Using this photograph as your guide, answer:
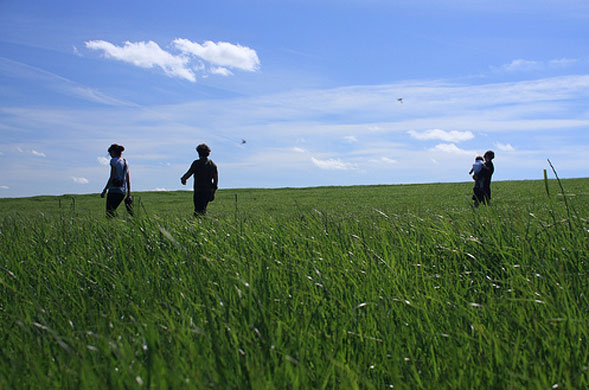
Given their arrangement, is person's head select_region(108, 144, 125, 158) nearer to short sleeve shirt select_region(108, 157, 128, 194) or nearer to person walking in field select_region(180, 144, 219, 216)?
short sleeve shirt select_region(108, 157, 128, 194)

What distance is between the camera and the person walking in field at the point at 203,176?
10.9 m

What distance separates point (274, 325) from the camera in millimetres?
2318

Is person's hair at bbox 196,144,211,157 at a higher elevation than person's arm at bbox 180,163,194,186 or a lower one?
higher

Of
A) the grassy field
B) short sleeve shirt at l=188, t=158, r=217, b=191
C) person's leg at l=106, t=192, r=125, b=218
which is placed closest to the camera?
the grassy field

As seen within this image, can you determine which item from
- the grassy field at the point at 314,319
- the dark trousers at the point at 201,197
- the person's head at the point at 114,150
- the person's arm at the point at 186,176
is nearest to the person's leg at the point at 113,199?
the person's head at the point at 114,150

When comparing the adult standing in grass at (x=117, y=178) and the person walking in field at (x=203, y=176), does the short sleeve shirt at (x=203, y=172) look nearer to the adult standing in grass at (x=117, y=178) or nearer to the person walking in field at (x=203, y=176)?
the person walking in field at (x=203, y=176)

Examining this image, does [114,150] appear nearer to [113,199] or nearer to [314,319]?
[113,199]

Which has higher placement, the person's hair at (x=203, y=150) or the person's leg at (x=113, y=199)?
the person's hair at (x=203, y=150)

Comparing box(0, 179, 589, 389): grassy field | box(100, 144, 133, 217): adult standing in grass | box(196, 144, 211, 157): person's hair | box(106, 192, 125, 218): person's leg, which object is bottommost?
box(0, 179, 589, 389): grassy field

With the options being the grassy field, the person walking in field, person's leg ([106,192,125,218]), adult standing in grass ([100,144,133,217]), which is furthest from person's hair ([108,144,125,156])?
the grassy field

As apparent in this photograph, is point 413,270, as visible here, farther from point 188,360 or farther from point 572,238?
point 188,360

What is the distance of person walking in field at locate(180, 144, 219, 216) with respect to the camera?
1092cm

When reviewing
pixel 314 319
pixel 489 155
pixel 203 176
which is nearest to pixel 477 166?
pixel 489 155

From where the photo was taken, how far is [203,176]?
11031mm
